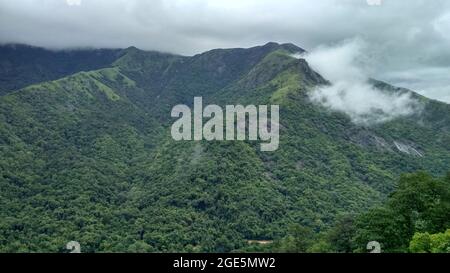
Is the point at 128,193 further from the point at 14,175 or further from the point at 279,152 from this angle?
the point at 279,152

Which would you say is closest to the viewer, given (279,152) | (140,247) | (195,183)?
(140,247)

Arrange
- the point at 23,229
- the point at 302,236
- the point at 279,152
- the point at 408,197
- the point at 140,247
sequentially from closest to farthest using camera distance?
the point at 408,197
the point at 302,236
the point at 140,247
the point at 23,229
the point at 279,152

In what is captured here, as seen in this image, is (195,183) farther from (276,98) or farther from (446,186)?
(446,186)
